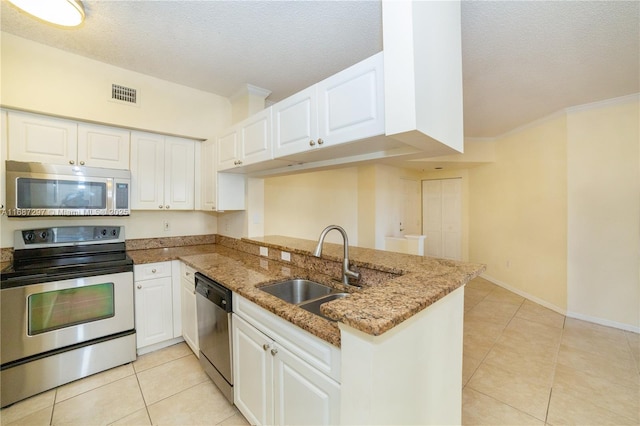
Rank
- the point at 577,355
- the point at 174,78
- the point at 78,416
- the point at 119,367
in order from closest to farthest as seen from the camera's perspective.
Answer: the point at 78,416 < the point at 119,367 < the point at 577,355 < the point at 174,78

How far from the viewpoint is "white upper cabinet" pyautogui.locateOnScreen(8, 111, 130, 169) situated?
2045mm

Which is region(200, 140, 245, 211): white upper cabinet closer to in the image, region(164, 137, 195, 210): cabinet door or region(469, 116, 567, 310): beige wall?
region(164, 137, 195, 210): cabinet door

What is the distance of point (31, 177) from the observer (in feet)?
6.59

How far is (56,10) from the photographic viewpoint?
1575mm

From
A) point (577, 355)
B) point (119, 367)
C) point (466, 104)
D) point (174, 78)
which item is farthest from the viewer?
point (466, 104)

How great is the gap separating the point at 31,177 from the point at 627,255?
5.90m

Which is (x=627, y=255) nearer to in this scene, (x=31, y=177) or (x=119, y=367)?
(x=119, y=367)

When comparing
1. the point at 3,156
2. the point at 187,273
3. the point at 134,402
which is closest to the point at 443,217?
the point at 187,273

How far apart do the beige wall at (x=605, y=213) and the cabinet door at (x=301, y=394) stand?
3.90m

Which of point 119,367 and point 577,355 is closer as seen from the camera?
point 119,367

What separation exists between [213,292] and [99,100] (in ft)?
6.90

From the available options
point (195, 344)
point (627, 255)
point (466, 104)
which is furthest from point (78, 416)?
point (627, 255)

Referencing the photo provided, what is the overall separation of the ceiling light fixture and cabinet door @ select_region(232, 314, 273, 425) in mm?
2155

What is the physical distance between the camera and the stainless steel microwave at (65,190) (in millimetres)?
1967
